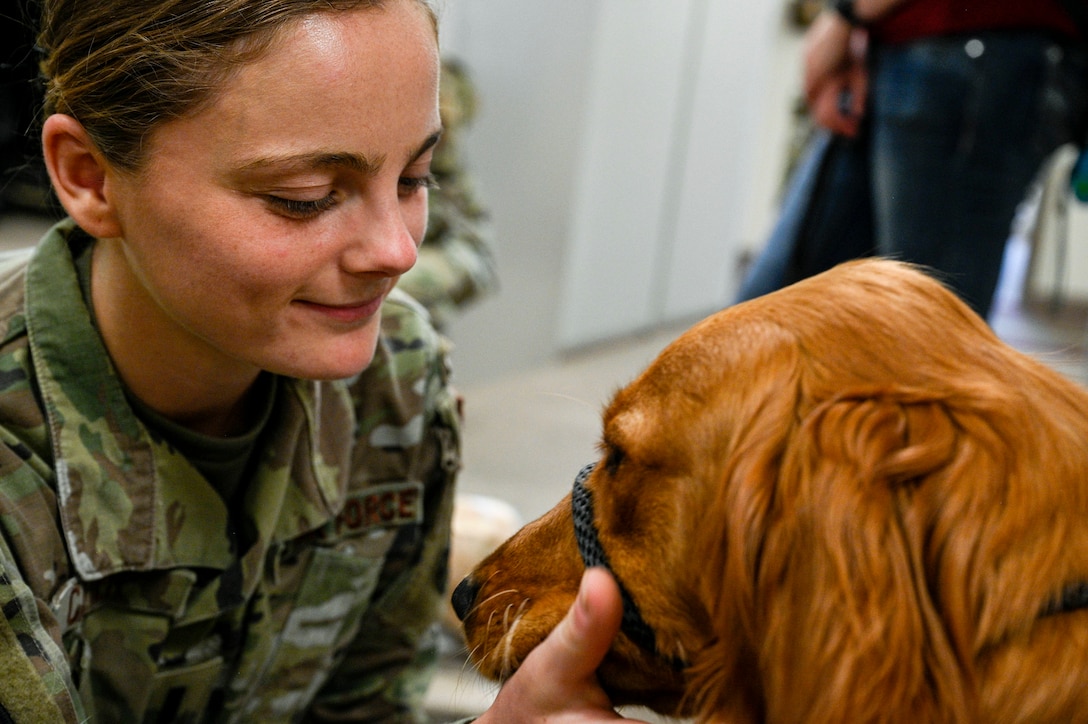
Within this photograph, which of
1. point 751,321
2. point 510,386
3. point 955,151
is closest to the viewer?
point 751,321

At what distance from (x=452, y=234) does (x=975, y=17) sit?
2.62 meters

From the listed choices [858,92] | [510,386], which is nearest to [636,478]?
[858,92]

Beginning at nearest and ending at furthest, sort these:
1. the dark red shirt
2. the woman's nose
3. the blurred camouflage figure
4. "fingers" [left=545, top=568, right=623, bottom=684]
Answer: "fingers" [left=545, top=568, right=623, bottom=684] → the woman's nose → the dark red shirt → the blurred camouflage figure

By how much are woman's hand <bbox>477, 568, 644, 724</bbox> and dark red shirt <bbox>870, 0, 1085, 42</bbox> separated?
155 centimetres

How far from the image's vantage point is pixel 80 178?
52.6 inches

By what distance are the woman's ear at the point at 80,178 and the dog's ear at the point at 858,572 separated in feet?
2.86

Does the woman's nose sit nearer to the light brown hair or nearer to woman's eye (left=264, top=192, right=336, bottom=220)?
woman's eye (left=264, top=192, right=336, bottom=220)

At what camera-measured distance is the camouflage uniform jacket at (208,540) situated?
4.36 ft

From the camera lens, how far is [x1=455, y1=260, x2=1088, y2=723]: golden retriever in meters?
0.88

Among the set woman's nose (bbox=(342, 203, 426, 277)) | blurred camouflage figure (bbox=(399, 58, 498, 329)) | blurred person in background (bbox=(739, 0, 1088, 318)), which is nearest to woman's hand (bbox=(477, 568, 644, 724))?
woman's nose (bbox=(342, 203, 426, 277))

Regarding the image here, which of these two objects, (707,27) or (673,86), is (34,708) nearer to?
(673,86)

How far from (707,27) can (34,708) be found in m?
6.43

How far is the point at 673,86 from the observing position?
663 centimetres

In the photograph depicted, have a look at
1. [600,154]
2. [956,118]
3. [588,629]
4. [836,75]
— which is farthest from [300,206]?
[600,154]
